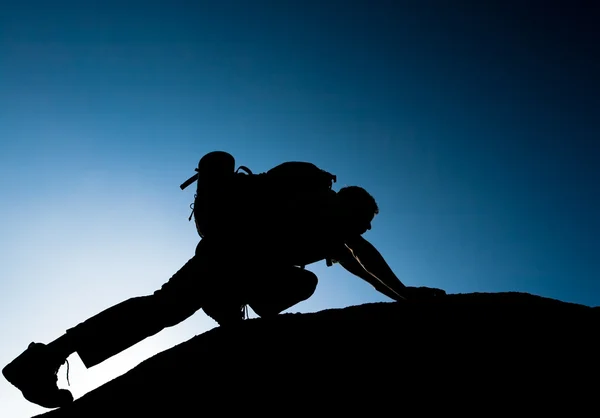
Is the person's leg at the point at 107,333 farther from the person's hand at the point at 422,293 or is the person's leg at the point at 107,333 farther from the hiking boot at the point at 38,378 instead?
the person's hand at the point at 422,293

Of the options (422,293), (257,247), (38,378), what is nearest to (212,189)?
(257,247)

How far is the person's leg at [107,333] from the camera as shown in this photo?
331 cm

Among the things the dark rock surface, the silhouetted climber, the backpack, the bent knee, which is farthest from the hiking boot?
the bent knee

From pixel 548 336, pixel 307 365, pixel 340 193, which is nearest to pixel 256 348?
pixel 307 365

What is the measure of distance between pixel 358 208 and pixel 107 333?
116 inches

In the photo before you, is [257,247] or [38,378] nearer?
[38,378]

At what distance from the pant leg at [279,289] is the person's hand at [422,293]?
1042mm

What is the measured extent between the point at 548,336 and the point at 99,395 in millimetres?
3327

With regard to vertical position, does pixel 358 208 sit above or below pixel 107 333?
above

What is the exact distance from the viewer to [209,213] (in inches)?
168

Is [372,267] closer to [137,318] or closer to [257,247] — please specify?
[257,247]

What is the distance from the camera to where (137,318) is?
3.65 meters

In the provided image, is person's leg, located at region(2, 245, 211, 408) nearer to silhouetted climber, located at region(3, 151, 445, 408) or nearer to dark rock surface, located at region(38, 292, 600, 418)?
silhouetted climber, located at region(3, 151, 445, 408)

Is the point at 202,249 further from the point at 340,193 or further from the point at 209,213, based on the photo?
the point at 340,193
